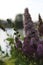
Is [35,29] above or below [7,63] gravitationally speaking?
above

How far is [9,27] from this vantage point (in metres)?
0.83

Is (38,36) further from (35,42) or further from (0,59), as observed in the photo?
(0,59)

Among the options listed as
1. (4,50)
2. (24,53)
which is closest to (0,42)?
(4,50)

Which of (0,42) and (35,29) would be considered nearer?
(35,29)

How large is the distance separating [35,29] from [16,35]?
7cm

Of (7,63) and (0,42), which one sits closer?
(7,63)

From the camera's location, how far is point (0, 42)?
106 centimetres

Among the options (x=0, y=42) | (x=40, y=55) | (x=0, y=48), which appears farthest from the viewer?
(x=0, y=42)

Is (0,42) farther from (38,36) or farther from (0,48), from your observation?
(38,36)

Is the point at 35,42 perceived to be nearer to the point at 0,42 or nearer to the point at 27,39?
the point at 27,39

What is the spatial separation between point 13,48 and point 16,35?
1.9 inches

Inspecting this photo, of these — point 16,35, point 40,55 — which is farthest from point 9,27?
point 40,55

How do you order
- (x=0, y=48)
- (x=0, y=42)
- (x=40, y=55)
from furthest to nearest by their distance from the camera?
(x=0, y=42)
(x=0, y=48)
(x=40, y=55)

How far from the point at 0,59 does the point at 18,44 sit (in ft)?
0.47
